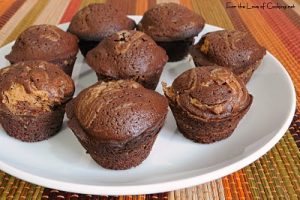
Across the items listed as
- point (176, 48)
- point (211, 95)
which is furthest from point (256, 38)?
point (211, 95)

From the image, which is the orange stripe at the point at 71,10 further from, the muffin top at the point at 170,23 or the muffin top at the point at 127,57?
the muffin top at the point at 127,57

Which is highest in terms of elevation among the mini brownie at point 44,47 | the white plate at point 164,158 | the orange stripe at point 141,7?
the mini brownie at point 44,47

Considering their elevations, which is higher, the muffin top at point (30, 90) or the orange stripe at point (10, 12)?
the muffin top at point (30, 90)

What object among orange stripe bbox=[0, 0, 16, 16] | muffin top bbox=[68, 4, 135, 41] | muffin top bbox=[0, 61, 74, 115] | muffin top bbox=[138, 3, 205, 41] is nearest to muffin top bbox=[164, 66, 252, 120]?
muffin top bbox=[0, 61, 74, 115]

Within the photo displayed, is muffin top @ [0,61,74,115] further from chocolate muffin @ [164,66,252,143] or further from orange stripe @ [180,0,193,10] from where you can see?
orange stripe @ [180,0,193,10]

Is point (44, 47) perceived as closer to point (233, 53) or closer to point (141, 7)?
point (233, 53)

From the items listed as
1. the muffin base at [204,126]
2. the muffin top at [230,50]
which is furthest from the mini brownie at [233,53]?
the muffin base at [204,126]

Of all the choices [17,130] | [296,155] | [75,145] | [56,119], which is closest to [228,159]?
[296,155]
